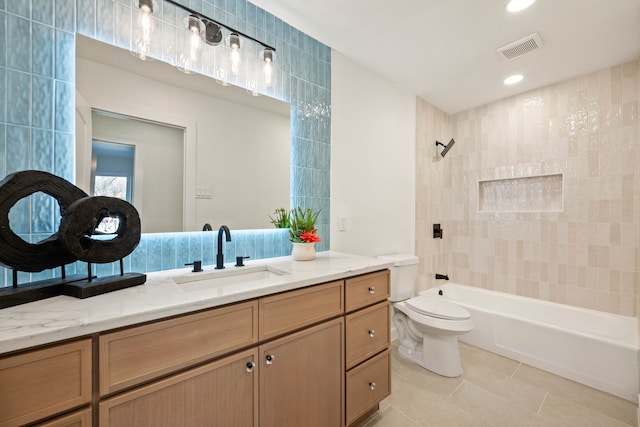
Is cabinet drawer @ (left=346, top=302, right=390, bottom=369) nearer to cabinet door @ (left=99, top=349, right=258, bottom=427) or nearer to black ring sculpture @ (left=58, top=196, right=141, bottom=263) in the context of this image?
cabinet door @ (left=99, top=349, right=258, bottom=427)

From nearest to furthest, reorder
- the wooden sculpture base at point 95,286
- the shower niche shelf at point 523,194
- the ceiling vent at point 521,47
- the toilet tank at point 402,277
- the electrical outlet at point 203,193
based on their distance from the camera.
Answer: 1. the wooden sculpture base at point 95,286
2. the electrical outlet at point 203,193
3. the ceiling vent at point 521,47
4. the toilet tank at point 402,277
5. the shower niche shelf at point 523,194

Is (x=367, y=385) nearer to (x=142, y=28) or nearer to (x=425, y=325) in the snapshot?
(x=425, y=325)

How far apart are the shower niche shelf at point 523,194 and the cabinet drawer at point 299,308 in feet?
8.44

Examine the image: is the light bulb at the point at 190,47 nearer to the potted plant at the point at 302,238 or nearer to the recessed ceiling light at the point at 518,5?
the potted plant at the point at 302,238

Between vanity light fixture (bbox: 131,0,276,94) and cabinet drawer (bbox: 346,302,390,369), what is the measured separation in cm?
150

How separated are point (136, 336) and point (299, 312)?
600mm

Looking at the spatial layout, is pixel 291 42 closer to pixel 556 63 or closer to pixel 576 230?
pixel 556 63

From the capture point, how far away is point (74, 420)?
0.68 m

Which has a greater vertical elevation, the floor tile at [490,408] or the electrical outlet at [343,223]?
the electrical outlet at [343,223]

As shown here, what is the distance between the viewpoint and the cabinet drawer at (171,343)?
742 millimetres

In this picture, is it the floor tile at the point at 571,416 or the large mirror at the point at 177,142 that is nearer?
the large mirror at the point at 177,142

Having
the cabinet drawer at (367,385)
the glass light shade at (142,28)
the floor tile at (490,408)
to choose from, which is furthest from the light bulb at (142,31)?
the floor tile at (490,408)

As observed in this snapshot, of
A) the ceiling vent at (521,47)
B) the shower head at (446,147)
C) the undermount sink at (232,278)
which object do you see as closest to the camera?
the undermount sink at (232,278)

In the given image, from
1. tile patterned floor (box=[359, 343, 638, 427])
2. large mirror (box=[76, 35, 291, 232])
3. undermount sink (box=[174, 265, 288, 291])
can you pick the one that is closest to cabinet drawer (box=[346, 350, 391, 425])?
tile patterned floor (box=[359, 343, 638, 427])
